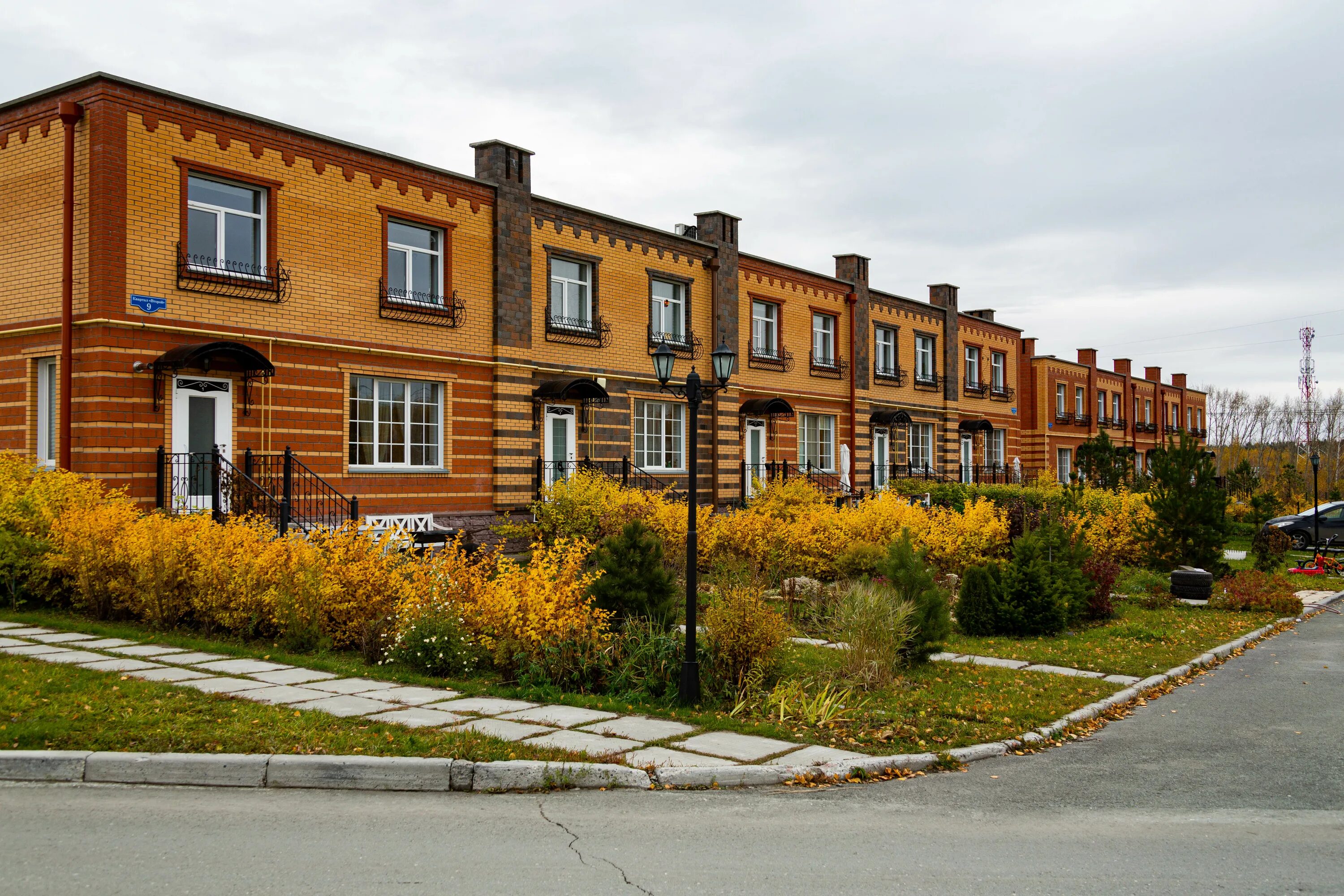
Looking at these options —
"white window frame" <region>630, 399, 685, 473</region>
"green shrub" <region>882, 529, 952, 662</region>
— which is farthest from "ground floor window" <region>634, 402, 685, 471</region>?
"green shrub" <region>882, 529, 952, 662</region>

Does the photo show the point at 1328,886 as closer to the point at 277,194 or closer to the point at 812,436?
the point at 277,194

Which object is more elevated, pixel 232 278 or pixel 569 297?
pixel 569 297

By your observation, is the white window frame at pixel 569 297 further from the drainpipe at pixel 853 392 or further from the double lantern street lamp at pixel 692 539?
the double lantern street lamp at pixel 692 539

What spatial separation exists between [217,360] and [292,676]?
837cm

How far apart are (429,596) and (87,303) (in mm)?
8531

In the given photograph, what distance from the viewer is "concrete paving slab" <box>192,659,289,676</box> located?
9.41m

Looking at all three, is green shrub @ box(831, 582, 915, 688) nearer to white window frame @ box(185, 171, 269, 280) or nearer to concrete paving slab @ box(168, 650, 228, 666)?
concrete paving slab @ box(168, 650, 228, 666)

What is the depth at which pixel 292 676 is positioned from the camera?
9.33m

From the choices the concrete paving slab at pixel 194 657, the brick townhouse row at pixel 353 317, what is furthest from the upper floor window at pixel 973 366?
the concrete paving slab at pixel 194 657

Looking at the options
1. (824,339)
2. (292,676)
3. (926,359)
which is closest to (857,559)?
(292,676)

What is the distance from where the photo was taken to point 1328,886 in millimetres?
5070

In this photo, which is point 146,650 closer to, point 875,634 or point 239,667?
point 239,667

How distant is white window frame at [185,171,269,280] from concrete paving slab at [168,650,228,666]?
7.96 meters

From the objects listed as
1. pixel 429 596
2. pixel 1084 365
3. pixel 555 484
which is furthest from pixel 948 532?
pixel 1084 365
